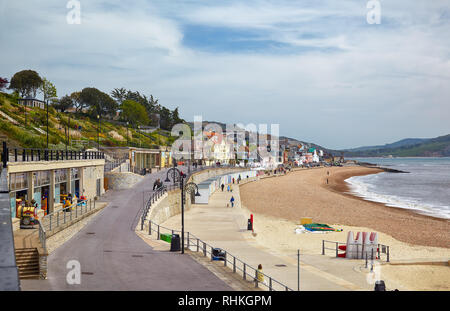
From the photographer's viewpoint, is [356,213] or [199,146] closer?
[356,213]

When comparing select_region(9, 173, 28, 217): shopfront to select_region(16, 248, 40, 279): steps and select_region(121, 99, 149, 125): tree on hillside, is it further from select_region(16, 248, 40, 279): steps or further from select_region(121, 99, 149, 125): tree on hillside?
select_region(121, 99, 149, 125): tree on hillside

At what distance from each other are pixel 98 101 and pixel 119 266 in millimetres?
133782

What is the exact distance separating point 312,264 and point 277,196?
4017 centimetres

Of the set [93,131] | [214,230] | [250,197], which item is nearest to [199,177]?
[250,197]

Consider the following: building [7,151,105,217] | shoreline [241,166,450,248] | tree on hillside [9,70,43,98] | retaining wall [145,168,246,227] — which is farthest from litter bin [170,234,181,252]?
tree on hillside [9,70,43,98]

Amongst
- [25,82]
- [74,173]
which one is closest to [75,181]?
[74,173]

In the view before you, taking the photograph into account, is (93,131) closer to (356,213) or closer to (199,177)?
(199,177)

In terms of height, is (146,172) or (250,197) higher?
(146,172)

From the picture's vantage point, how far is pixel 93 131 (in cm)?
9394

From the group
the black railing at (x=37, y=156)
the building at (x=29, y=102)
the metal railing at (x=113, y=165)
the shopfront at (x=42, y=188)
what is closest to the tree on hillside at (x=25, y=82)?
the building at (x=29, y=102)

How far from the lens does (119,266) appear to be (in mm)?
16156

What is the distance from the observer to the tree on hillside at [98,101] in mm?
139250

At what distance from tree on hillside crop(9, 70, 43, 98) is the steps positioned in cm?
10335

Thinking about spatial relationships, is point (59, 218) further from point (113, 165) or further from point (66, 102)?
point (66, 102)
